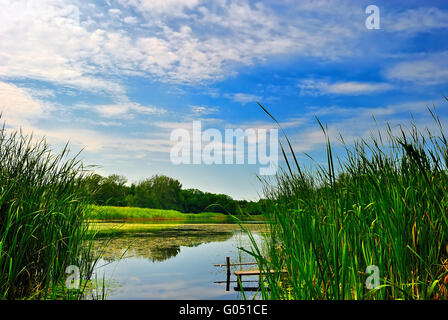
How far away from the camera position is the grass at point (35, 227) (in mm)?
3328

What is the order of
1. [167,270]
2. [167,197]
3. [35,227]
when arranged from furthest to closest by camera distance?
[167,197] < [167,270] < [35,227]

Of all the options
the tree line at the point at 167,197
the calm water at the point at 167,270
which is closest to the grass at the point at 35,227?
the calm water at the point at 167,270

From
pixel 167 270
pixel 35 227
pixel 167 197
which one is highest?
pixel 167 197

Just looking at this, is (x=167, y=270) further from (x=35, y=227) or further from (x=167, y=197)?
(x=167, y=197)

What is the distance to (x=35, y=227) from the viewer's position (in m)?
3.50

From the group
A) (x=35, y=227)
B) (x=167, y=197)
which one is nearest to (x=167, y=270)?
(x=35, y=227)

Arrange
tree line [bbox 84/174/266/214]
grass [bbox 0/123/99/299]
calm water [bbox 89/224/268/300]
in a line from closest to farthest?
grass [bbox 0/123/99/299]
calm water [bbox 89/224/268/300]
tree line [bbox 84/174/266/214]

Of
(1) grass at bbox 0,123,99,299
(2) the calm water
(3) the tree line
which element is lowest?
(2) the calm water

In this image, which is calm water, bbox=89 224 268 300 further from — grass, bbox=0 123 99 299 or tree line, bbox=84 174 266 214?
tree line, bbox=84 174 266 214

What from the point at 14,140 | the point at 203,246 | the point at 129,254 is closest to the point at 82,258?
the point at 14,140

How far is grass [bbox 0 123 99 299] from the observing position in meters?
3.33

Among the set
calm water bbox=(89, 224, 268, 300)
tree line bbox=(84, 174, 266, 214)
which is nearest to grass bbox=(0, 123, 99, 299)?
calm water bbox=(89, 224, 268, 300)
